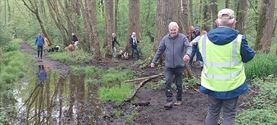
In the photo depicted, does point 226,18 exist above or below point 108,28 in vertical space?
above

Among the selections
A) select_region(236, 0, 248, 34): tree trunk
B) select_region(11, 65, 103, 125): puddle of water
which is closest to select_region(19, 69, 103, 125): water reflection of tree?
select_region(11, 65, 103, 125): puddle of water

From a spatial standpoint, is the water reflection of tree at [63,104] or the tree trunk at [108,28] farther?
the tree trunk at [108,28]

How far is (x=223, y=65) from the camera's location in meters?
5.86

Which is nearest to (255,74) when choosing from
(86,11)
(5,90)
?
(5,90)

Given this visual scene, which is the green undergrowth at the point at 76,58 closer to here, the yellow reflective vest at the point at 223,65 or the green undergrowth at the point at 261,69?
the green undergrowth at the point at 261,69

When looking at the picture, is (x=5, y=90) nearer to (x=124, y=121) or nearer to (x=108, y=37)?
(x=124, y=121)

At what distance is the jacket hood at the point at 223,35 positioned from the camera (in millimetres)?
5719

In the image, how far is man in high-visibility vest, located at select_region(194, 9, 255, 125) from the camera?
575cm

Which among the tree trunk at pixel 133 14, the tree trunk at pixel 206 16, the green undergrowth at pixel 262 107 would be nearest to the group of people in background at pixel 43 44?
the tree trunk at pixel 133 14

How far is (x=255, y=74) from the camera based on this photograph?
1162 cm

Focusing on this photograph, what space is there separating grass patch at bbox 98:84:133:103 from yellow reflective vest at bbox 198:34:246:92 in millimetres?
5666

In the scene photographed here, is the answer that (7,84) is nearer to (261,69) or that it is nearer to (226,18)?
(261,69)

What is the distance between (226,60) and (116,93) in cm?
655

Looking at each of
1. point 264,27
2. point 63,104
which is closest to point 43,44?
point 264,27
